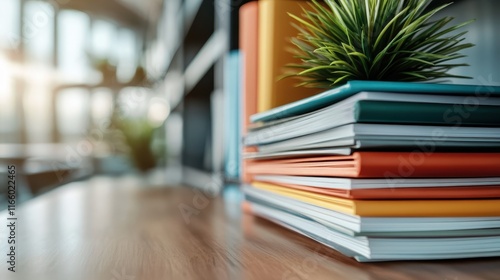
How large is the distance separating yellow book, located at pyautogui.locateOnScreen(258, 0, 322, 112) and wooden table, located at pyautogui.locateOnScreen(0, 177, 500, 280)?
7.6 inches

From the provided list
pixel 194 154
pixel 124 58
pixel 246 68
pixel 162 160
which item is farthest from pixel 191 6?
pixel 124 58

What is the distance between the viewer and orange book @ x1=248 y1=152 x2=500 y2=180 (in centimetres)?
35

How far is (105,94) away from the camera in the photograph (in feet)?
12.5

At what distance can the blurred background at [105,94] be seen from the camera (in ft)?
6.54

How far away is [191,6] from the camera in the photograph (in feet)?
5.92

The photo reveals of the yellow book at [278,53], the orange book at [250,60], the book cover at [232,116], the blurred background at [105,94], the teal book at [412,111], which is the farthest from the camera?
the blurred background at [105,94]

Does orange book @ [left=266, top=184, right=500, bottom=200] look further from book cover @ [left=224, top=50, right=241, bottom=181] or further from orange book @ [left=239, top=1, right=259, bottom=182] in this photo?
book cover @ [left=224, top=50, right=241, bottom=181]

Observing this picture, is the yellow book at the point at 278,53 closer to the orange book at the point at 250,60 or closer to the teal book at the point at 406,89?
the orange book at the point at 250,60

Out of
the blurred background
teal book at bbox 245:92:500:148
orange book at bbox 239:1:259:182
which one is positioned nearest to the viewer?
teal book at bbox 245:92:500:148

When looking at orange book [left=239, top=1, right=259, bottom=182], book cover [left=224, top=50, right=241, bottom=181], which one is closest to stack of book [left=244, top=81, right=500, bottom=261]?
orange book [left=239, top=1, right=259, bottom=182]

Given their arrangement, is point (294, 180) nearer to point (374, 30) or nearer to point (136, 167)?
point (374, 30)

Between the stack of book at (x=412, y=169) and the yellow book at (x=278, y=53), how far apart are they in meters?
0.25

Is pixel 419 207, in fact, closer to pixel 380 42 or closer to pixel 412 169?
pixel 412 169

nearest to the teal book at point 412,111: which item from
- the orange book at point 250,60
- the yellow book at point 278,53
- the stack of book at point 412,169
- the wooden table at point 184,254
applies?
the stack of book at point 412,169
